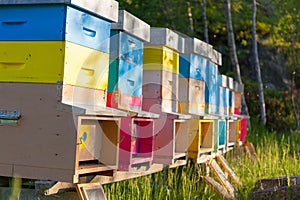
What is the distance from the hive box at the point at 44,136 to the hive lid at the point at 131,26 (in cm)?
101

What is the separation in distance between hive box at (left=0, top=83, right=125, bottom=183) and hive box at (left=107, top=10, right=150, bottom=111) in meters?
0.59

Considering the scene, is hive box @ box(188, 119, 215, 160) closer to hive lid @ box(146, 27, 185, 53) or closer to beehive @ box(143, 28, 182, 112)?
beehive @ box(143, 28, 182, 112)

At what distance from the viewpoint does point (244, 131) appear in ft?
26.5

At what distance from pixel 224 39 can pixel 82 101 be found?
49.8 ft

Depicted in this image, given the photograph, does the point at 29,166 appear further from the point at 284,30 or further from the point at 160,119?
the point at 284,30

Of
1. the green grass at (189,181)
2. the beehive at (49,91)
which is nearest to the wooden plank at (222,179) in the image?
the green grass at (189,181)

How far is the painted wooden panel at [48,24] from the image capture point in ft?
9.69

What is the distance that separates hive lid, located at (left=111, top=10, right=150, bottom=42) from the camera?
12.3 feet

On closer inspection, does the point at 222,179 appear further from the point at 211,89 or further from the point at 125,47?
the point at 125,47

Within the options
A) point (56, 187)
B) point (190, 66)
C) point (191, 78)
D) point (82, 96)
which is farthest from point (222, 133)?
point (56, 187)

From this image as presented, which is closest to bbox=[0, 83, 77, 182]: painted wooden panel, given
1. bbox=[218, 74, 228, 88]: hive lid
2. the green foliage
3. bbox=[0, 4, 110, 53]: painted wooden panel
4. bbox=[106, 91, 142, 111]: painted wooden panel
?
Result: bbox=[0, 4, 110, 53]: painted wooden panel

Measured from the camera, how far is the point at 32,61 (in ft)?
9.81

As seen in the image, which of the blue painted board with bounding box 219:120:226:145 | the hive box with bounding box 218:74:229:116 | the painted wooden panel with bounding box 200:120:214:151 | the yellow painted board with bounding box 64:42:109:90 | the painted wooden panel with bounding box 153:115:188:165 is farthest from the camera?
the hive box with bounding box 218:74:229:116

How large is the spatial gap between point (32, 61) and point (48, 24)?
0.29 metres
